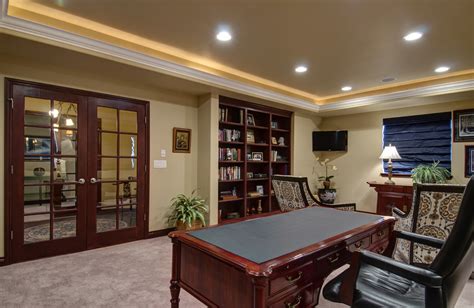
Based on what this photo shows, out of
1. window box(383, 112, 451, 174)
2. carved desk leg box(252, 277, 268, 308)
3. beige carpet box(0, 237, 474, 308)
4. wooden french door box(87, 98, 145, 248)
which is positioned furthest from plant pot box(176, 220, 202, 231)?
window box(383, 112, 451, 174)

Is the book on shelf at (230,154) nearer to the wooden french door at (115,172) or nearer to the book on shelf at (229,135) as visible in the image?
the book on shelf at (229,135)

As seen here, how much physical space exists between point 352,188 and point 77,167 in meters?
5.37

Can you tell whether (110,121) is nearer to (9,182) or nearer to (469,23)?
(9,182)

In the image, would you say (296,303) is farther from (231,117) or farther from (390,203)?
(390,203)

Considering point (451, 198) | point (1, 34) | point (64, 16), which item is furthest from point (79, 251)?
point (451, 198)

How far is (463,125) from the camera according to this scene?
4562 mm

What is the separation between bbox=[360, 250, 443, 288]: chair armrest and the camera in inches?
44.4

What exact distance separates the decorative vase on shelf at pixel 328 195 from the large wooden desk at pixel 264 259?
166 inches

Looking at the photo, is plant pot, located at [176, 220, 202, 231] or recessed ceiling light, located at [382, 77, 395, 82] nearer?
plant pot, located at [176, 220, 202, 231]

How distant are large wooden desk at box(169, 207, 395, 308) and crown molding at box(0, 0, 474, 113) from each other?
2344mm

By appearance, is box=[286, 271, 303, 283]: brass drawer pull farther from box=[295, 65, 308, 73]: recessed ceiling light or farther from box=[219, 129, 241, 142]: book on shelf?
box=[219, 129, 241, 142]: book on shelf

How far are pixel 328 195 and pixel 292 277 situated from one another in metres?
5.08

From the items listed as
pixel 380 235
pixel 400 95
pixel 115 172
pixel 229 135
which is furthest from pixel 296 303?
pixel 400 95

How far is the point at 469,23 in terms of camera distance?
2.60 meters
